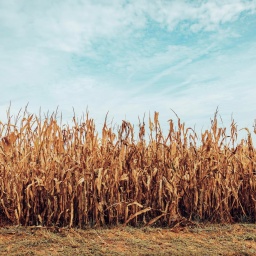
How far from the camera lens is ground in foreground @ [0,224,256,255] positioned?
138 inches

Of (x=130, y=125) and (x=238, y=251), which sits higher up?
(x=130, y=125)

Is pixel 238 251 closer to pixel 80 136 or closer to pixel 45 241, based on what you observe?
pixel 45 241

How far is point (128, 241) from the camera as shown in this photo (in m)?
3.69

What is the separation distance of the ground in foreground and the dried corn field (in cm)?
17

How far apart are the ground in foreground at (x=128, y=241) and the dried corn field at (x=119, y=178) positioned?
17 centimetres

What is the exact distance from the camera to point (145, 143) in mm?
4676

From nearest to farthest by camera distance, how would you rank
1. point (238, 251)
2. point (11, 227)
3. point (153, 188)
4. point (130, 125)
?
1. point (238, 251)
2. point (11, 227)
3. point (153, 188)
4. point (130, 125)

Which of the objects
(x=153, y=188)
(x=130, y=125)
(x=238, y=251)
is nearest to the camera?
(x=238, y=251)

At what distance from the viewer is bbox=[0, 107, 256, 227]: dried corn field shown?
4.13 meters

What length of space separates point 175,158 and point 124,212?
32.5 inches

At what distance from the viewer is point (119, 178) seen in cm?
425

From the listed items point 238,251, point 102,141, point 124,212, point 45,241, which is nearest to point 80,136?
point 102,141

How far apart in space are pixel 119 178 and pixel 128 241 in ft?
2.51

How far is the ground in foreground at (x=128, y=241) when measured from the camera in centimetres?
349
